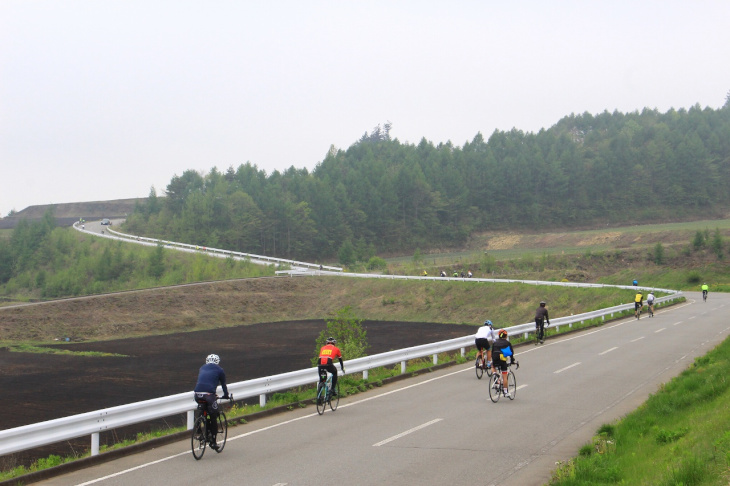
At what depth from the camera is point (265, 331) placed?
48469mm

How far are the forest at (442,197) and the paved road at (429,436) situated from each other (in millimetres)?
80061

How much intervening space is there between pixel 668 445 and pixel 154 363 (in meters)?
26.6

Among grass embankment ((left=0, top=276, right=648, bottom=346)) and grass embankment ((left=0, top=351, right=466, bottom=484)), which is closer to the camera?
grass embankment ((left=0, top=351, right=466, bottom=484))

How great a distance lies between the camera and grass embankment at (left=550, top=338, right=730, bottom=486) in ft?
25.1

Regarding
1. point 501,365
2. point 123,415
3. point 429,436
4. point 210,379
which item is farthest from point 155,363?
point 429,436

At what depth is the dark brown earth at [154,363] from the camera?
22.1 meters

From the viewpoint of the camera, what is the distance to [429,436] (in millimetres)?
12305

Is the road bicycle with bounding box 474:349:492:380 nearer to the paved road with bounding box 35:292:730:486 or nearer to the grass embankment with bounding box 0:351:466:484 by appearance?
the paved road with bounding box 35:292:730:486

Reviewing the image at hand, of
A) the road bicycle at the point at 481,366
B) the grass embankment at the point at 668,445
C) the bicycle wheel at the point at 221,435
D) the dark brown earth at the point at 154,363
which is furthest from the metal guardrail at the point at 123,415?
the grass embankment at the point at 668,445

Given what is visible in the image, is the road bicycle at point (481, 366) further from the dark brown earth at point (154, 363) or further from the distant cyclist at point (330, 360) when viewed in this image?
the dark brown earth at point (154, 363)

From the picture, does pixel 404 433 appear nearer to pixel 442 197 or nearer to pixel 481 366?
pixel 481 366

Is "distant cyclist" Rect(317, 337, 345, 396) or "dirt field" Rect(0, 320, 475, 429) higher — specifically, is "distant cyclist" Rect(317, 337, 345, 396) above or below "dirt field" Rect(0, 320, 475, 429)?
above

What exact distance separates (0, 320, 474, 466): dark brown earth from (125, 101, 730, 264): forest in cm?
5467

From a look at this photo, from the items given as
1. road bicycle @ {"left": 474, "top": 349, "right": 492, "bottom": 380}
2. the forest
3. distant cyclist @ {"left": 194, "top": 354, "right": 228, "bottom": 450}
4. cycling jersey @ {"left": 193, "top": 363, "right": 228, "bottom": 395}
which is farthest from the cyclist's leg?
the forest
